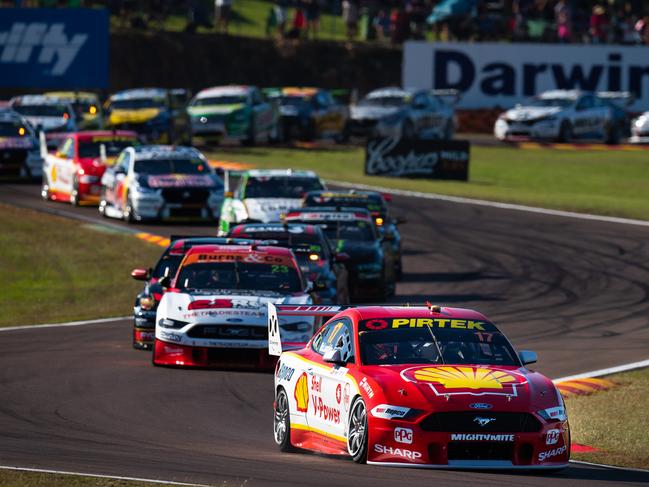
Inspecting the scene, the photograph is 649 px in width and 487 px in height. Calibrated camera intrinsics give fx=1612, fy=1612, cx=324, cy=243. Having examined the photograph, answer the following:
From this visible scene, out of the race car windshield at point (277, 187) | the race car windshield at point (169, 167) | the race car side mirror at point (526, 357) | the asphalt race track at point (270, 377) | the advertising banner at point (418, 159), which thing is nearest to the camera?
the asphalt race track at point (270, 377)

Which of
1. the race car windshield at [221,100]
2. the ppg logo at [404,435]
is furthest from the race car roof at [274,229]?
the race car windshield at [221,100]

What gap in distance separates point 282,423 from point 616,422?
317 cm

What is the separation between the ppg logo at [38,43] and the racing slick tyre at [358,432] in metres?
36.4

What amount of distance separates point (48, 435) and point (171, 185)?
64.2 ft

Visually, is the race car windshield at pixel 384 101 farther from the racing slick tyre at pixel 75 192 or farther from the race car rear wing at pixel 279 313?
the race car rear wing at pixel 279 313

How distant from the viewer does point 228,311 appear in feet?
54.7

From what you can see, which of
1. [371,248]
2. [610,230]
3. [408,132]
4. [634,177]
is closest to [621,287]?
[371,248]

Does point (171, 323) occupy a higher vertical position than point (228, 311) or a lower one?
lower

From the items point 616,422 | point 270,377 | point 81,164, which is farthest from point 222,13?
point 616,422

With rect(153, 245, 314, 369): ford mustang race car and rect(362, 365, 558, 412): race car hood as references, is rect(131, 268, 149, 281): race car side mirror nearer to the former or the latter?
rect(153, 245, 314, 369): ford mustang race car

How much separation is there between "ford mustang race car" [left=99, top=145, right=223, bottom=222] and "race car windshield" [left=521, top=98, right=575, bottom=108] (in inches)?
811

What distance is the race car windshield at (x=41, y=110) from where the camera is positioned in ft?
140

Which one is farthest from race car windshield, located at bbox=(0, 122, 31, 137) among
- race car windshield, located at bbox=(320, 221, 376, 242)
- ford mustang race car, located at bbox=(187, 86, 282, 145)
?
race car windshield, located at bbox=(320, 221, 376, 242)

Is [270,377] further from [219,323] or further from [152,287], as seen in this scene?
[152,287]
